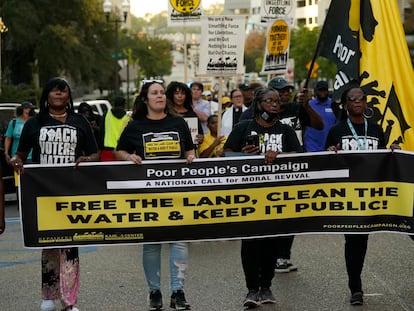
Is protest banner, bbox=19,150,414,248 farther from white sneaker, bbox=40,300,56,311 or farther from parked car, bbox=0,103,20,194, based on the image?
parked car, bbox=0,103,20,194

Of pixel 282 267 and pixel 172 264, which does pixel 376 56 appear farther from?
pixel 172 264

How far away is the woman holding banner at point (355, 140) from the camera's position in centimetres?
728

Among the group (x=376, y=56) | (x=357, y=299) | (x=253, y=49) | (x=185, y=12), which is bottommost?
(x=357, y=299)

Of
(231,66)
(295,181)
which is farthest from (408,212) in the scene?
(231,66)

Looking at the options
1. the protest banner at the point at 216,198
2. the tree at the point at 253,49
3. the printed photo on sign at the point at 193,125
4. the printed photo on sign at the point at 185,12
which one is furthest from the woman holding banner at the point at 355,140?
the tree at the point at 253,49

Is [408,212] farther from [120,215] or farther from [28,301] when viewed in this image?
[28,301]

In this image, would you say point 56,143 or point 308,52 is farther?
point 308,52

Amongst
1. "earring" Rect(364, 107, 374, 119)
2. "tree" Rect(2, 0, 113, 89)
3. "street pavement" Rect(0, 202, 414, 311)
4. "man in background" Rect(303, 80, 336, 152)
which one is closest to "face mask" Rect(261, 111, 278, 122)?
"earring" Rect(364, 107, 374, 119)

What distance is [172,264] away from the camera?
276 inches

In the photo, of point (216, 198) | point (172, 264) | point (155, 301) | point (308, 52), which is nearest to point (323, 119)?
point (216, 198)

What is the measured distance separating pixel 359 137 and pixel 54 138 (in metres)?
2.47

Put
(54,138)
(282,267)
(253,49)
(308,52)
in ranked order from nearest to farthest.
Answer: (54,138), (282,267), (308,52), (253,49)

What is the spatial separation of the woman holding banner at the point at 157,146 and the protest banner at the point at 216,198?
13cm

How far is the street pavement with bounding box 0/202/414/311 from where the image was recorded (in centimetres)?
745
